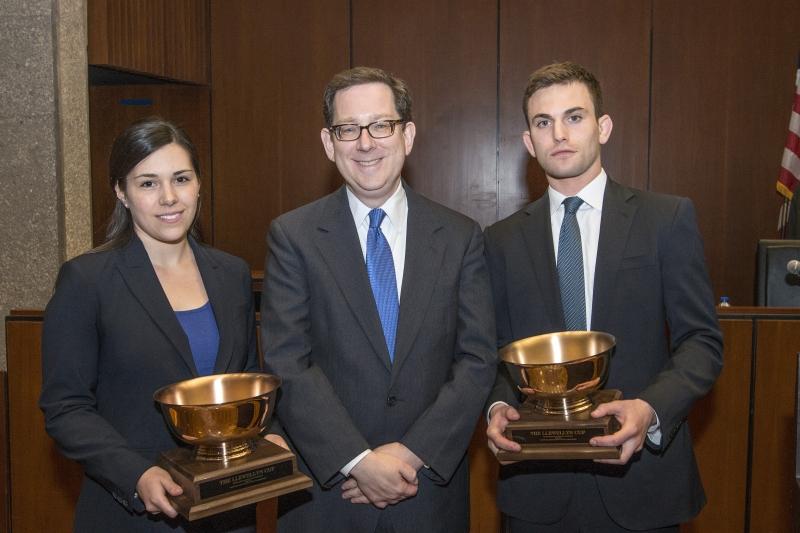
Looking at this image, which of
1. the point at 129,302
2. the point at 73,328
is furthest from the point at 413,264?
the point at 73,328

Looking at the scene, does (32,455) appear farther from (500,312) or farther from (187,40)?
(187,40)

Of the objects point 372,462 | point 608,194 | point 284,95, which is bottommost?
point 372,462

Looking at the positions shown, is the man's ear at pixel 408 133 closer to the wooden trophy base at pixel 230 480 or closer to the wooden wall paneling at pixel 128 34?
the wooden trophy base at pixel 230 480

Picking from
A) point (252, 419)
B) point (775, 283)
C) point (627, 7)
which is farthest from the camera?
point (627, 7)

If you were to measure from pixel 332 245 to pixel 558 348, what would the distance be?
57 centimetres

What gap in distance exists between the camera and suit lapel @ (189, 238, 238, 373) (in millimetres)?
1809

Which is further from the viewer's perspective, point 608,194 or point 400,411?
point 608,194

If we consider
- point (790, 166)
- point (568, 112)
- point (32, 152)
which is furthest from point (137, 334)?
point (790, 166)

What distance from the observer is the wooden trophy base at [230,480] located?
144 cm

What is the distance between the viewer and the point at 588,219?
6.28 ft

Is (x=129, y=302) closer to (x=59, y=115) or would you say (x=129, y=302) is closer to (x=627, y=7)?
(x=59, y=115)

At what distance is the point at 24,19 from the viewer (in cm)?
369

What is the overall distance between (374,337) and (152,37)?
419cm

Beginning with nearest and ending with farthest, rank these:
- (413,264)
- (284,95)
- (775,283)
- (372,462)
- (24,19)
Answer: (372,462)
(413,264)
(775,283)
(24,19)
(284,95)
